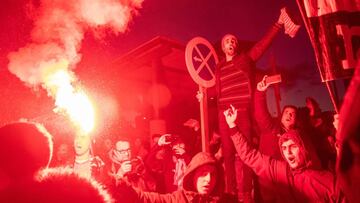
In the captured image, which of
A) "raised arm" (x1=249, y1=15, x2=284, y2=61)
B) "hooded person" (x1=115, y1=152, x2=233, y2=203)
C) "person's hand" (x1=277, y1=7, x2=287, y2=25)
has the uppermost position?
"person's hand" (x1=277, y1=7, x2=287, y2=25)

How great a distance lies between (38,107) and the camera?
1441cm

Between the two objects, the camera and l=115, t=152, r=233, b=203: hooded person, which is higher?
the camera

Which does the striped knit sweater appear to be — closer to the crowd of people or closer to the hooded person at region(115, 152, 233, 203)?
the crowd of people

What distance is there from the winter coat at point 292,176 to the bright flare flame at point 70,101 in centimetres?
322

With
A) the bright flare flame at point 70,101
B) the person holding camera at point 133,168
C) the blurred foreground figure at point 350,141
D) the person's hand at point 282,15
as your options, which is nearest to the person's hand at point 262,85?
the person's hand at point 282,15

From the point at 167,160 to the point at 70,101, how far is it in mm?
2580

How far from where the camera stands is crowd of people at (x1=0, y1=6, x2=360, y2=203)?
2133 mm

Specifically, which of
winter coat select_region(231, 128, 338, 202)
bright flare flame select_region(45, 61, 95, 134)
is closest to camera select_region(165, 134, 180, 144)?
bright flare flame select_region(45, 61, 95, 134)

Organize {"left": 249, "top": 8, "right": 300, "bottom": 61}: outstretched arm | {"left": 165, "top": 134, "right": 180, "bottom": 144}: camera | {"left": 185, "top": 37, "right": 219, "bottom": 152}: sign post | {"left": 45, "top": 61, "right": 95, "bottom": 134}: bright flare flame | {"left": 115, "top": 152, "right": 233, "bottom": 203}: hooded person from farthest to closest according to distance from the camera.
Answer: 1. {"left": 165, "top": 134, "right": 180, "bottom": 144}: camera
2. {"left": 45, "top": 61, "right": 95, "bottom": 134}: bright flare flame
3. {"left": 185, "top": 37, "right": 219, "bottom": 152}: sign post
4. {"left": 249, "top": 8, "right": 300, "bottom": 61}: outstretched arm
5. {"left": 115, "top": 152, "right": 233, "bottom": 203}: hooded person

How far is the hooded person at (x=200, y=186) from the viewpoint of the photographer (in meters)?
4.49

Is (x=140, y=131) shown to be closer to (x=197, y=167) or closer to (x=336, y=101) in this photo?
(x=197, y=167)

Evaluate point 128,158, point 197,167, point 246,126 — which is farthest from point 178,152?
point 197,167

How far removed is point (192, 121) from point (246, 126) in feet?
9.93

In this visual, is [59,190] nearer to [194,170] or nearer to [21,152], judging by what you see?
[21,152]
